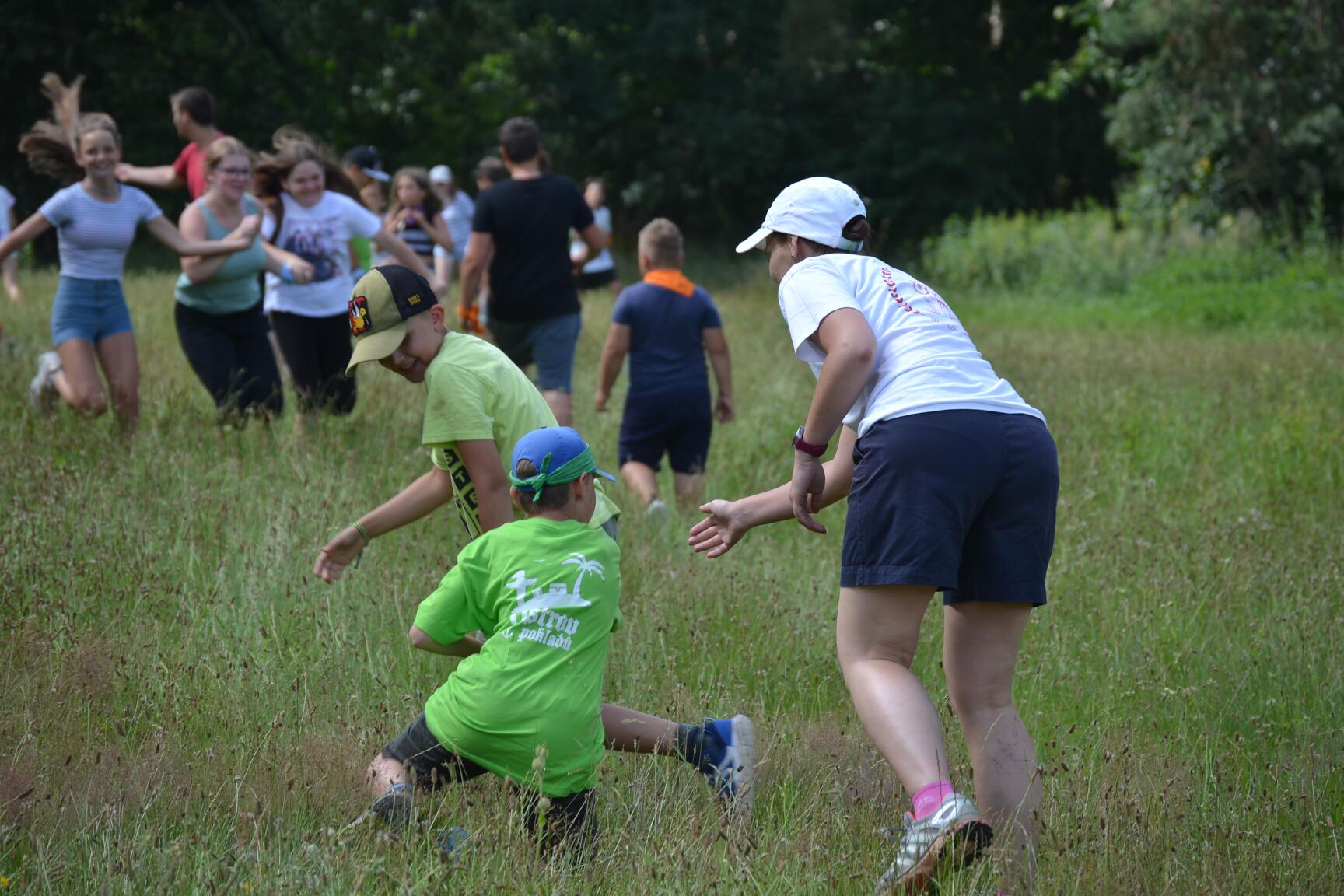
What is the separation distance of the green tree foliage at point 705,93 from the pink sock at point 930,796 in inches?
1267

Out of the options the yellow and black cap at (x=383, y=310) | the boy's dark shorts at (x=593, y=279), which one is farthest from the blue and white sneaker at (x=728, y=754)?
the boy's dark shorts at (x=593, y=279)

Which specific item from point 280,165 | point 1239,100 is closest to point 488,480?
point 280,165

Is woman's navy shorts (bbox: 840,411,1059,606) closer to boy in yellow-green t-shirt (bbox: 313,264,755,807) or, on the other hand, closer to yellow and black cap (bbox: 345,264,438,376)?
boy in yellow-green t-shirt (bbox: 313,264,755,807)

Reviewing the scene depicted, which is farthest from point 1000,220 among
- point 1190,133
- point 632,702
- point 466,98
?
point 632,702

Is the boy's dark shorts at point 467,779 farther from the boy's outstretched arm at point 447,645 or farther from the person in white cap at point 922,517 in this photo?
the person in white cap at point 922,517

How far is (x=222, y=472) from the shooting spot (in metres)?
6.89

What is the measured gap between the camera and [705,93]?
3641 centimetres

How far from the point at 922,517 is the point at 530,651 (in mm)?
992

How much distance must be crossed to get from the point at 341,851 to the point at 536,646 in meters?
0.66

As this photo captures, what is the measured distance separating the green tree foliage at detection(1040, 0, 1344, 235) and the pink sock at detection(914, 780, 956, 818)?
1857 cm

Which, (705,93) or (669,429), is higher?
(705,93)

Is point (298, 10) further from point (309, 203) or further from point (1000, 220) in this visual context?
point (309, 203)

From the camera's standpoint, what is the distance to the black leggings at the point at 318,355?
7992mm

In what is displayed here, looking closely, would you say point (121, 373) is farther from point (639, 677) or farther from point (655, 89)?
point (655, 89)
